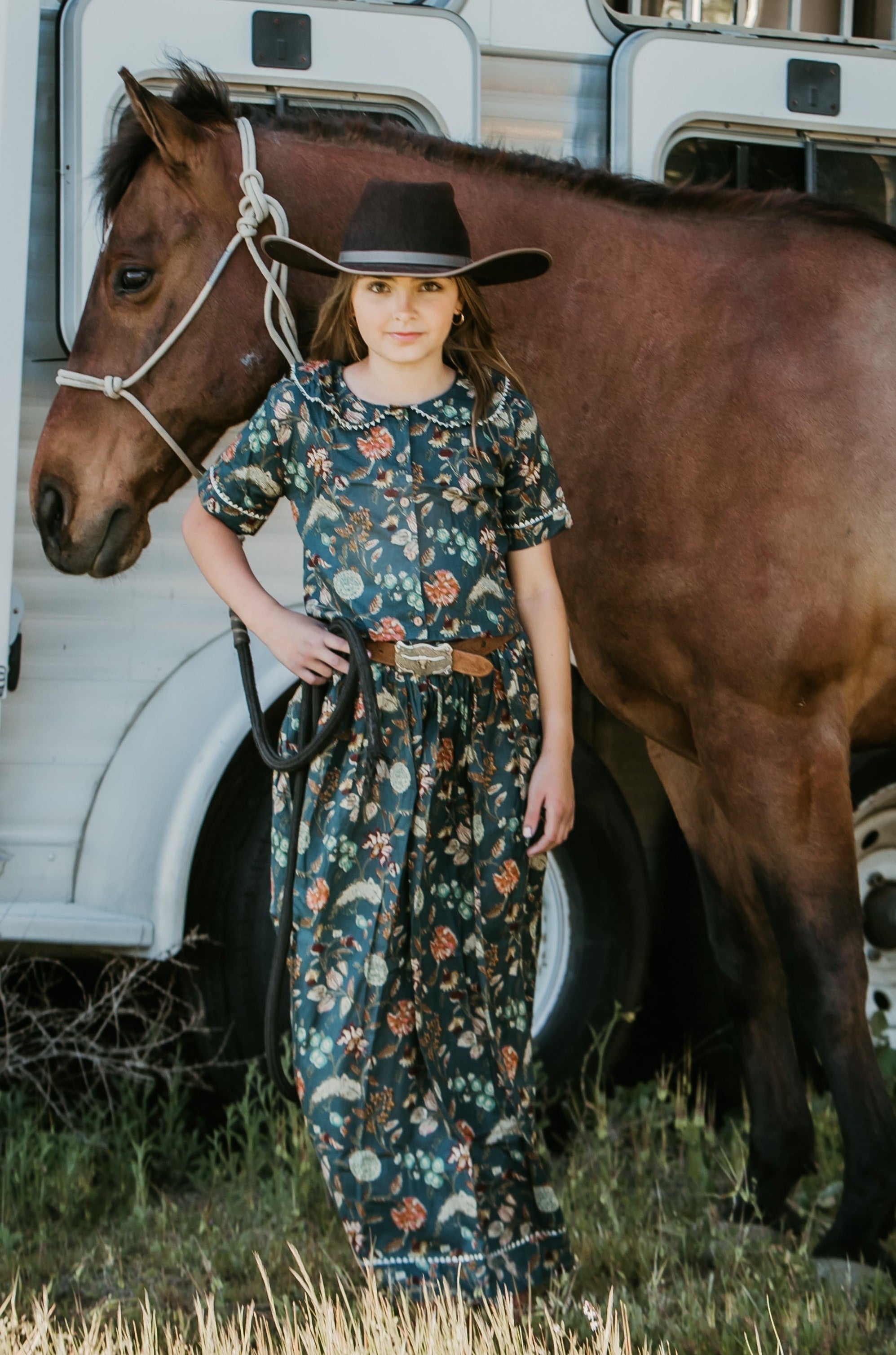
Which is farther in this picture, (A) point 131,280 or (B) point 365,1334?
(A) point 131,280

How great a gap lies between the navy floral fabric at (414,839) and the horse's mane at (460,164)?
712 mm

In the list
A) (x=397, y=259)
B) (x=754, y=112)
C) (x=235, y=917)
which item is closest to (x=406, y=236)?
(x=397, y=259)

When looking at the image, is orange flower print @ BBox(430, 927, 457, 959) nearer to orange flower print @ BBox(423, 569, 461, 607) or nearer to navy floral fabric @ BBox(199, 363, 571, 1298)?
navy floral fabric @ BBox(199, 363, 571, 1298)

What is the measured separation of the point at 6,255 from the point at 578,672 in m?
1.56

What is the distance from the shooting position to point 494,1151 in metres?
1.94

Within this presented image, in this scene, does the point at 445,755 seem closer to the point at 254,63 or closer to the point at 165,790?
the point at 165,790

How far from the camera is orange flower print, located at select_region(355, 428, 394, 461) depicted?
6.15 feet

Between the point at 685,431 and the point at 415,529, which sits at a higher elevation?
the point at 685,431

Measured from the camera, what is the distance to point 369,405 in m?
1.90

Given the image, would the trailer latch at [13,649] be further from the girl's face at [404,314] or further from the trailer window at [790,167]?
the trailer window at [790,167]

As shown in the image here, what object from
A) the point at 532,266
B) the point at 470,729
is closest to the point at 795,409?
the point at 532,266

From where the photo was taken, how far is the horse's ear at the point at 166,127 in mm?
2227

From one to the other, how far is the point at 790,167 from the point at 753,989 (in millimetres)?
1854

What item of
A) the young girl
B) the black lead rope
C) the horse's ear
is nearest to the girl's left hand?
the young girl
